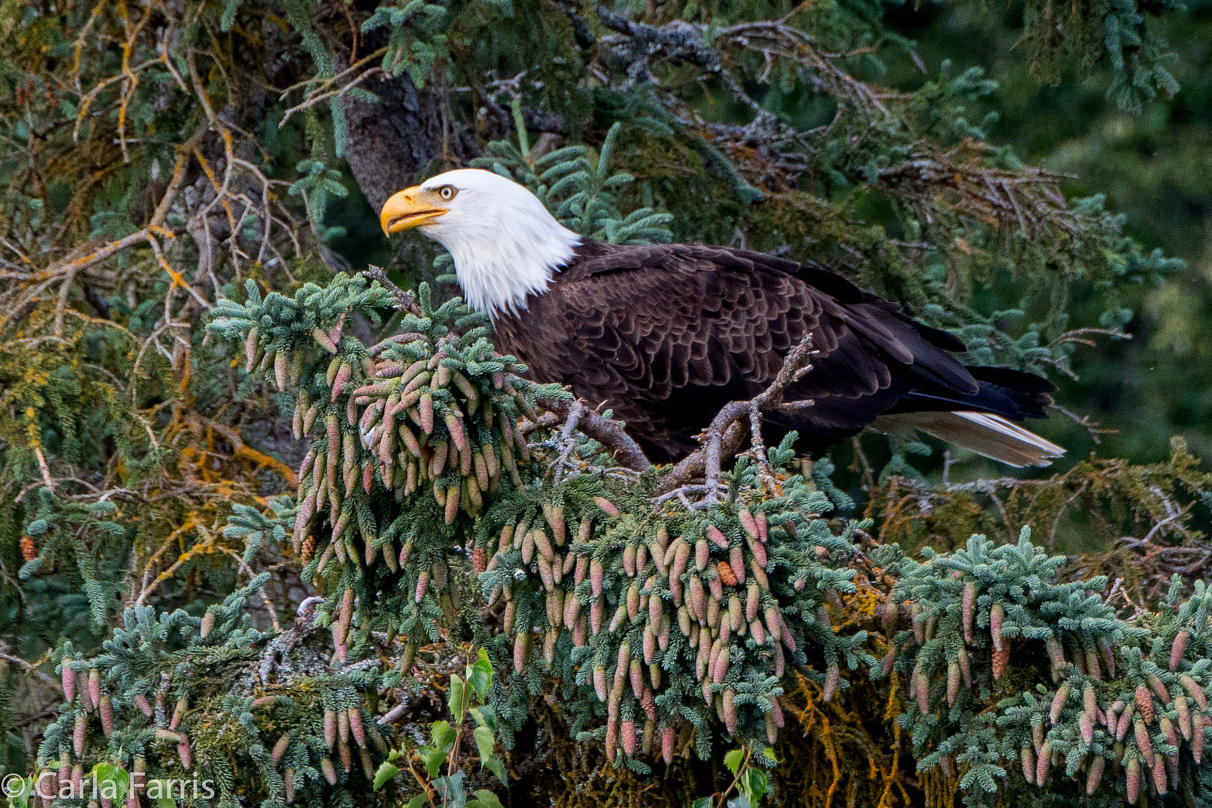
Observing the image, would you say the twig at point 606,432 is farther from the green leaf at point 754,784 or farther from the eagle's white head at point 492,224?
the eagle's white head at point 492,224

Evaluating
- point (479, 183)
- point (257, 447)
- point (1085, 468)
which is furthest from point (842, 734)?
point (257, 447)

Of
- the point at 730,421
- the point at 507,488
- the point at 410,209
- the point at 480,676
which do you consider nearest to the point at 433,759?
the point at 480,676

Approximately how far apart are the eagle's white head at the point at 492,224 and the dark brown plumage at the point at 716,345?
76 millimetres

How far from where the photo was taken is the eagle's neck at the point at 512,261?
4.27 m

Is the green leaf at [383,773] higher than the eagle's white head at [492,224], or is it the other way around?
the eagle's white head at [492,224]

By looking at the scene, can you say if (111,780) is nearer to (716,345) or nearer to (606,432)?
(606,432)

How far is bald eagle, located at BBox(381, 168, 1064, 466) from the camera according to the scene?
419 centimetres

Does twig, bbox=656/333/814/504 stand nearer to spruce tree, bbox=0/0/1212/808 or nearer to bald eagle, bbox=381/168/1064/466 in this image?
spruce tree, bbox=0/0/1212/808

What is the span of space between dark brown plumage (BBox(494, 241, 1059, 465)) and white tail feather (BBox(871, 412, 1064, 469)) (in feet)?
0.46

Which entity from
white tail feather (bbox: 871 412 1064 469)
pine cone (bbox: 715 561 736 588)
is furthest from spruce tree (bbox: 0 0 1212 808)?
white tail feather (bbox: 871 412 1064 469)

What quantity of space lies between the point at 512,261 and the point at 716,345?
0.79 m

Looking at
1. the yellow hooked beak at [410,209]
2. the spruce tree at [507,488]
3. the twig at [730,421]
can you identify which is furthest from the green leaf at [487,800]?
the yellow hooked beak at [410,209]

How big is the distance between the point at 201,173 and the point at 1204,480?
150 inches

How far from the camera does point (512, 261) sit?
427cm
